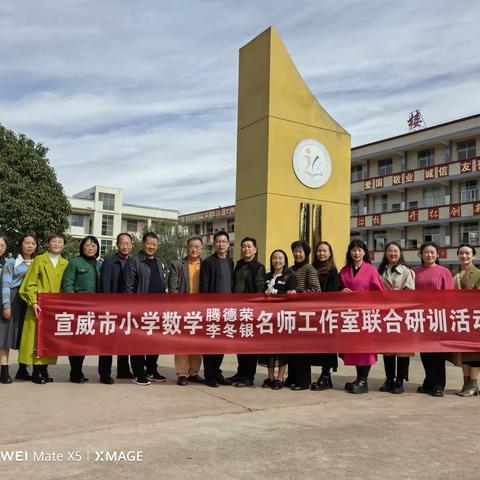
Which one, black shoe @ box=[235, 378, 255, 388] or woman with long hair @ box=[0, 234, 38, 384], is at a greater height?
woman with long hair @ box=[0, 234, 38, 384]

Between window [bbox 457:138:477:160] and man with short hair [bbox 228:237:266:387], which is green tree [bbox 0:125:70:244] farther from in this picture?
window [bbox 457:138:477:160]

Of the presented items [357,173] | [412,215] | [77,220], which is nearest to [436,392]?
[412,215]

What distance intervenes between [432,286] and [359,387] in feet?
4.26

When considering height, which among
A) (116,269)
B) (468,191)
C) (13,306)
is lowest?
(13,306)

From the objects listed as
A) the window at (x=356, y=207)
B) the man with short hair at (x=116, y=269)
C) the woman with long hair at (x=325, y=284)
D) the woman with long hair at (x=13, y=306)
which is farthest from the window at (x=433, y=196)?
the woman with long hair at (x=13, y=306)

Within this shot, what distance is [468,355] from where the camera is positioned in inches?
206

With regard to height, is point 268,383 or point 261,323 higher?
point 261,323

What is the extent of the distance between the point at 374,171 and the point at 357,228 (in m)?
3.69

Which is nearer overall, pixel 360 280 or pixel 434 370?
pixel 434 370

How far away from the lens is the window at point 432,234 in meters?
28.6

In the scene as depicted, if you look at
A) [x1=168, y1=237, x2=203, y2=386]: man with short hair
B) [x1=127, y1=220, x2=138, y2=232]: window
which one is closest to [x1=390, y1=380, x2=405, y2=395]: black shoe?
[x1=168, y1=237, x2=203, y2=386]: man with short hair

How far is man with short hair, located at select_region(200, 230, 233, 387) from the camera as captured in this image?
533 centimetres

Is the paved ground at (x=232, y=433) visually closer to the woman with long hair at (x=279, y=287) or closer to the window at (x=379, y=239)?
the woman with long hair at (x=279, y=287)

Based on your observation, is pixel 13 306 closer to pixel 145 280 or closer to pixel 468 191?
pixel 145 280
